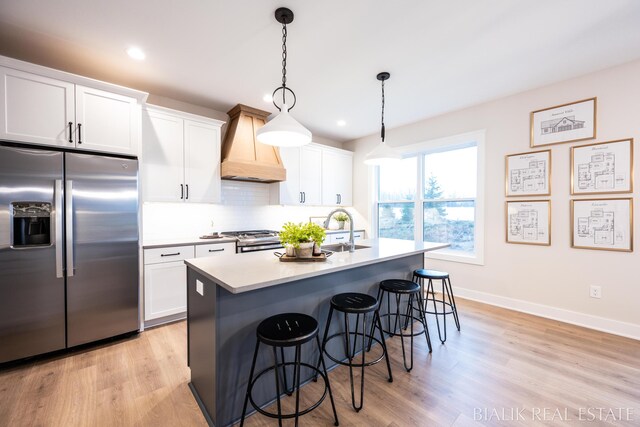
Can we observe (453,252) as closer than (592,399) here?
No

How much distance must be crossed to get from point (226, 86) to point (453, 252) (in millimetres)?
3890

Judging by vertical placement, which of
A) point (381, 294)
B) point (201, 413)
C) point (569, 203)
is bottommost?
point (201, 413)

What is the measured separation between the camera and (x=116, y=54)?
2.48 m

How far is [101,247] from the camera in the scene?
8.18 feet

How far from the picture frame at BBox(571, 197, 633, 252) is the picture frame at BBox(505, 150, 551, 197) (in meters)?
0.36

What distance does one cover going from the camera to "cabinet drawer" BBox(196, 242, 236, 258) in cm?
314

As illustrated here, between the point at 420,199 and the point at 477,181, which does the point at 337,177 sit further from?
the point at 477,181

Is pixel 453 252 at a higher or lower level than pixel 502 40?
lower

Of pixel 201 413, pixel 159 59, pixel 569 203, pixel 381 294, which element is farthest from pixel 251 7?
pixel 569 203

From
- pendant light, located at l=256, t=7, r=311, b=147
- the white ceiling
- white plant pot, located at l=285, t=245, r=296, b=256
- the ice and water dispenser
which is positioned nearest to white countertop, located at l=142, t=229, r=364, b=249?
the ice and water dispenser

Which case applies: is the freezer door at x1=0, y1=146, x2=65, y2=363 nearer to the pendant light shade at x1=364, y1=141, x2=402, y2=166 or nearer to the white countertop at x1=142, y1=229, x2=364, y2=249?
the white countertop at x1=142, y1=229, x2=364, y2=249

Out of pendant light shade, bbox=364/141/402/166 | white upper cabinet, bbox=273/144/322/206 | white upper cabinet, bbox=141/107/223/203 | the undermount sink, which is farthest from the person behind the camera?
white upper cabinet, bbox=273/144/322/206

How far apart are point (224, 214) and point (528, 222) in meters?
4.04

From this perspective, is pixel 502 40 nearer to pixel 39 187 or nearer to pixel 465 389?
pixel 465 389
